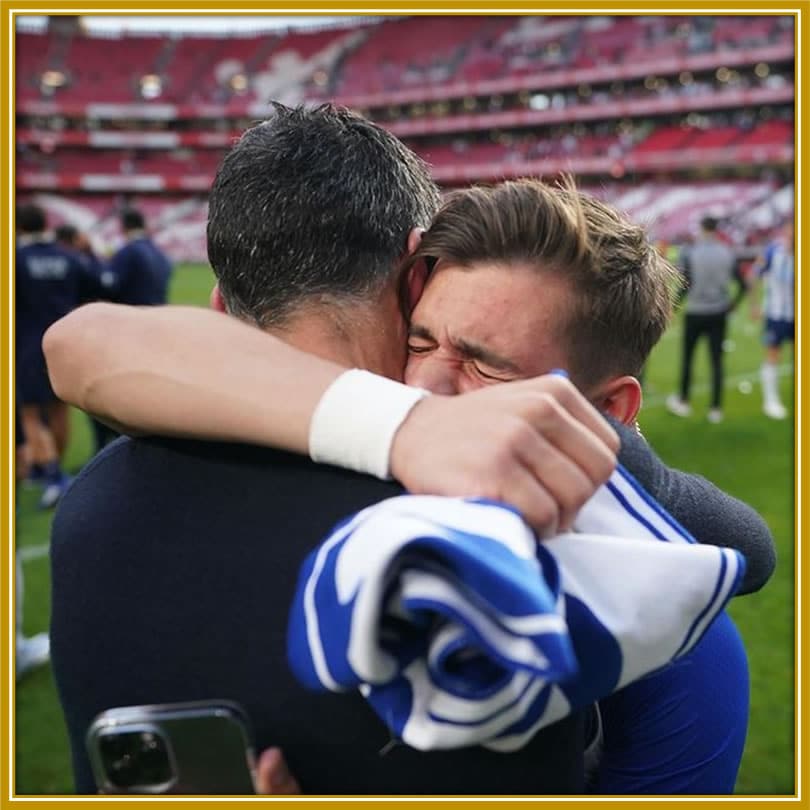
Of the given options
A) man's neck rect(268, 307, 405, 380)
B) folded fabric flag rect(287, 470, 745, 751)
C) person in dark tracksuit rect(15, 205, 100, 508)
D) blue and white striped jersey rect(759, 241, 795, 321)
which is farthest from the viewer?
blue and white striped jersey rect(759, 241, 795, 321)

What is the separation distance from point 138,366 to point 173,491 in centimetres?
17

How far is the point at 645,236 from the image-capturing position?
1.56m

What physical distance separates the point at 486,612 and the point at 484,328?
0.70 metres

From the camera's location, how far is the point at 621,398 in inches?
60.0

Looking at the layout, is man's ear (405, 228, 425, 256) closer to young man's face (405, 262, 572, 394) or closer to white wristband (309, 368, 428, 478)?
young man's face (405, 262, 572, 394)

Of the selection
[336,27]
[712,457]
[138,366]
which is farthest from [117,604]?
[336,27]

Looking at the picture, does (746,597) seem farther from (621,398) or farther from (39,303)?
(39,303)

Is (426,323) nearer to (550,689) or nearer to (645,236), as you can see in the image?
(645,236)

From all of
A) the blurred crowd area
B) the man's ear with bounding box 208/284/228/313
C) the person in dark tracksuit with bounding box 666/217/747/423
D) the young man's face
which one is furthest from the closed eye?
the blurred crowd area

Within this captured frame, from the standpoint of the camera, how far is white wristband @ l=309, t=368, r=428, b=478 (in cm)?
91

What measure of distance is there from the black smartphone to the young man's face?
57 cm

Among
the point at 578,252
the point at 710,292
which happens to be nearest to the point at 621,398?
the point at 578,252

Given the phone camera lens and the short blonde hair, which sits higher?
the short blonde hair

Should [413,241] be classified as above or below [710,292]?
below
